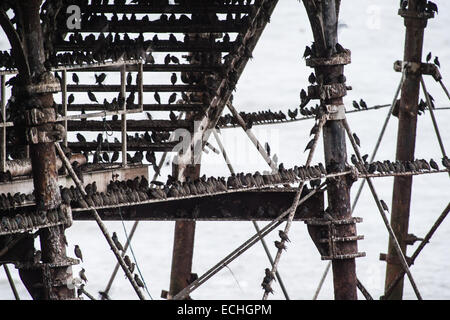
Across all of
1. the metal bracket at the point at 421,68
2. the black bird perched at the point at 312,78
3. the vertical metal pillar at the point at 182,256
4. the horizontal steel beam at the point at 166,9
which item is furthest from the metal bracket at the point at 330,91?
the vertical metal pillar at the point at 182,256

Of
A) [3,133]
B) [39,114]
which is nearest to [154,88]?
[3,133]

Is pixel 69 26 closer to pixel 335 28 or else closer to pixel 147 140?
pixel 147 140

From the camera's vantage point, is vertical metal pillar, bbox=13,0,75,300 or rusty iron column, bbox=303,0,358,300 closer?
vertical metal pillar, bbox=13,0,75,300

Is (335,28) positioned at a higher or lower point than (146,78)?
lower

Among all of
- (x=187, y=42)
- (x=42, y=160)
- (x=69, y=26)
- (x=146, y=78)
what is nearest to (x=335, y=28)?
Result: (x=187, y=42)

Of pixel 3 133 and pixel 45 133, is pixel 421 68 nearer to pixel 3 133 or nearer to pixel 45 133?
pixel 3 133

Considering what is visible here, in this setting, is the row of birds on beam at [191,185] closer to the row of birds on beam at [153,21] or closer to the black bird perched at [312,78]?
the black bird perched at [312,78]

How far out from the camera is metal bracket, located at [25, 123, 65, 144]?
1188cm

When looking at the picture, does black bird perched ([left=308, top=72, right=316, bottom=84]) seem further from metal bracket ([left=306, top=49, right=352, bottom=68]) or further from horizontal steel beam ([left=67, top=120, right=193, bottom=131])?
horizontal steel beam ([left=67, top=120, right=193, bottom=131])

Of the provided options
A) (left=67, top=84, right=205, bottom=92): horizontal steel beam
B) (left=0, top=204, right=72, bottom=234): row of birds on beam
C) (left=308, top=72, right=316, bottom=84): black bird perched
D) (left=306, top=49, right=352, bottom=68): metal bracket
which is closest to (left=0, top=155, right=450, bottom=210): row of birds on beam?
(left=0, top=204, right=72, bottom=234): row of birds on beam

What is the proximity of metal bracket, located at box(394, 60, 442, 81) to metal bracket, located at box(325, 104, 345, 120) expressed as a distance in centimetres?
395
